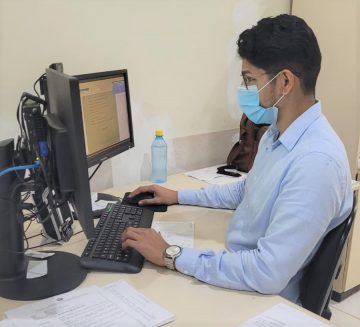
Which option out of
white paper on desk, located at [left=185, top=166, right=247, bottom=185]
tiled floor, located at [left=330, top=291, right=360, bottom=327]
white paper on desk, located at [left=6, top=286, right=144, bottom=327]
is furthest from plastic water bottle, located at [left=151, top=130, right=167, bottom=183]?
tiled floor, located at [left=330, top=291, right=360, bottom=327]

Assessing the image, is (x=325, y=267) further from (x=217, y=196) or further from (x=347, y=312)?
(x=347, y=312)

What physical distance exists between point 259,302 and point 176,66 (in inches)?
56.5

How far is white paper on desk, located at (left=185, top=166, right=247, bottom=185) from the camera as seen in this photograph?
7.06 feet

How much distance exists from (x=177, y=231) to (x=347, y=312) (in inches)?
55.7

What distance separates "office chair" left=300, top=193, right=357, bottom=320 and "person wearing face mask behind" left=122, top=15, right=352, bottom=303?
0.02m

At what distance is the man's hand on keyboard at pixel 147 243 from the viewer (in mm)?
1243

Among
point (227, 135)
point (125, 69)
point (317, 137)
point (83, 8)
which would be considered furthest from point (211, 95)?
point (317, 137)

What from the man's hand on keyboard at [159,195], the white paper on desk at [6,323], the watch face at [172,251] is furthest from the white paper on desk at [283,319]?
the man's hand on keyboard at [159,195]

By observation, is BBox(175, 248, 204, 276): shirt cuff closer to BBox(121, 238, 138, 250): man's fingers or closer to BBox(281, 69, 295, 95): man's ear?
BBox(121, 238, 138, 250): man's fingers

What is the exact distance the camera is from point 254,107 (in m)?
1.43

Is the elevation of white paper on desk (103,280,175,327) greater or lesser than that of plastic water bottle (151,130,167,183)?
lesser

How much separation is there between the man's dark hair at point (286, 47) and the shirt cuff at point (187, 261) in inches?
23.3

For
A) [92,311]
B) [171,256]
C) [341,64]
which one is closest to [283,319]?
[171,256]

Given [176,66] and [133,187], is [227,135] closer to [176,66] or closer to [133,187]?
[176,66]
